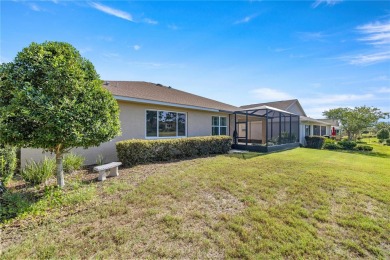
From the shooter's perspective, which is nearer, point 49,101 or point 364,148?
point 49,101

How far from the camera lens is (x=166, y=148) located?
28.3 ft

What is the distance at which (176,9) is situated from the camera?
8.48 metres

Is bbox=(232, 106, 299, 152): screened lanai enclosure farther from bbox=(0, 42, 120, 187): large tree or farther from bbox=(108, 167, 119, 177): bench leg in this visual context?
bbox=(0, 42, 120, 187): large tree

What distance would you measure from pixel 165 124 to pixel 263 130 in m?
13.0

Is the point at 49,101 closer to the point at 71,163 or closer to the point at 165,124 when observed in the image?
the point at 71,163

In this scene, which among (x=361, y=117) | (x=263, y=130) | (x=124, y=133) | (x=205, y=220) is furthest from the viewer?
(x=361, y=117)

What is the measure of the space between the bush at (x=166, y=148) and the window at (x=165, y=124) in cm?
160

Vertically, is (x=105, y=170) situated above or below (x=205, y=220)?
above

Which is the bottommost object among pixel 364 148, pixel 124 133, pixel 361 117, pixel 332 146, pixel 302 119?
pixel 364 148

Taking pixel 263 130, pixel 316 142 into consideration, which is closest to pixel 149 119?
pixel 263 130

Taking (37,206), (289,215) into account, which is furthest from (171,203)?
(37,206)

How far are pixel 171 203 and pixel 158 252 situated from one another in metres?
1.54

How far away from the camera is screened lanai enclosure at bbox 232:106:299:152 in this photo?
13336mm

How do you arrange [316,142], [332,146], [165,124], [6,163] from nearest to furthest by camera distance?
[6,163] < [165,124] < [332,146] < [316,142]
